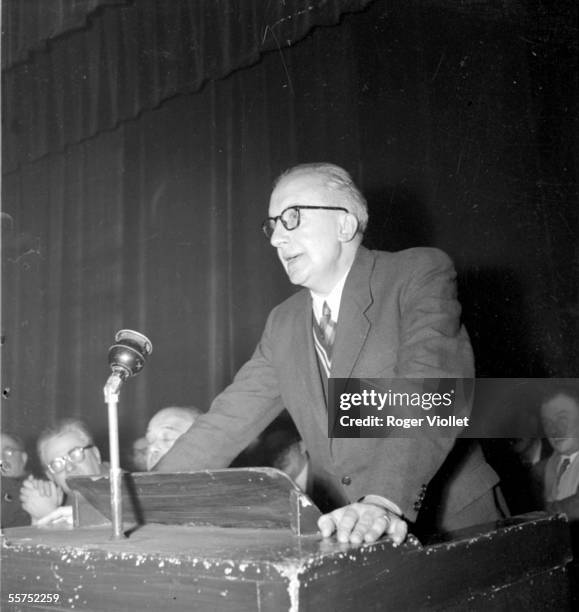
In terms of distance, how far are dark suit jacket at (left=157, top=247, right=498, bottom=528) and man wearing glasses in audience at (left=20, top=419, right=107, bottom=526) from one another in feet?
5.39

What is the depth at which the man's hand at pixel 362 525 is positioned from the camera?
40.1 inches

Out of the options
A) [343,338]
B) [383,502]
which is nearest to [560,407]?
[343,338]

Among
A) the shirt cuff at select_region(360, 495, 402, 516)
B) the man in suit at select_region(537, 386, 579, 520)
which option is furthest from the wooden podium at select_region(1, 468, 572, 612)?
the man in suit at select_region(537, 386, 579, 520)

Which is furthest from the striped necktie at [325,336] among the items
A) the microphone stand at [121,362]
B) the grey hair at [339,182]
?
the microphone stand at [121,362]

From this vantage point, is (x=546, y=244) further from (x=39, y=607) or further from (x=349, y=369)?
(x=39, y=607)

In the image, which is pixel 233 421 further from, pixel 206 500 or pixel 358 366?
pixel 206 500

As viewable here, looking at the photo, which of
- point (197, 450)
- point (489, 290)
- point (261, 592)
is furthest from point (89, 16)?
point (261, 592)

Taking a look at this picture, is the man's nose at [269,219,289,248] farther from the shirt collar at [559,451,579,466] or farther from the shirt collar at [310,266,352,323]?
the shirt collar at [559,451,579,466]

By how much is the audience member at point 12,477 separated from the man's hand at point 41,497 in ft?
0.40

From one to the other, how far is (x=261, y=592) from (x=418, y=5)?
12.4ft

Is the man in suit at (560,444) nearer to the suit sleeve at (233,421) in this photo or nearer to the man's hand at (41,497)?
the suit sleeve at (233,421)

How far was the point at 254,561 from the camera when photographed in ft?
2.95

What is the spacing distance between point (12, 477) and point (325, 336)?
3.00 meters

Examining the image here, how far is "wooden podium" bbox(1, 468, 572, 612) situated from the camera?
2.98 ft
